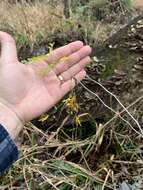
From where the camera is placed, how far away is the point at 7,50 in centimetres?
231

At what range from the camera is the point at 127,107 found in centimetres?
258

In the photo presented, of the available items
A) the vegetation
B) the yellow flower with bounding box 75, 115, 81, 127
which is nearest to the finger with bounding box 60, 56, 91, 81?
the vegetation

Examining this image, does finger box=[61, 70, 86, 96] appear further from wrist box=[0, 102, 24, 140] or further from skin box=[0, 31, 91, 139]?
wrist box=[0, 102, 24, 140]

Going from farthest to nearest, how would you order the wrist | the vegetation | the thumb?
the vegetation < the thumb < the wrist

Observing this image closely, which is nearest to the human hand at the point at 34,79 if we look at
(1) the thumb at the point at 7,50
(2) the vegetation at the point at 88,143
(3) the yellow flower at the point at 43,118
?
(1) the thumb at the point at 7,50

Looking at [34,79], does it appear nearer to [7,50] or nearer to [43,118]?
[7,50]

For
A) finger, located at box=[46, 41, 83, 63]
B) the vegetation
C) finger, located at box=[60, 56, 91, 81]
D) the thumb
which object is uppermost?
the thumb

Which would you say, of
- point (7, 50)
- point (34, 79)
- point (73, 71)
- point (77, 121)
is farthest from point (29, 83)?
point (77, 121)

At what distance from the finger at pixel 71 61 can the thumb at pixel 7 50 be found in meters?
0.26

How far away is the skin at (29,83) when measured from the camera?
2.23 meters

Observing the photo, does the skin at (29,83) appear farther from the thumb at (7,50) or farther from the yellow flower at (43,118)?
the yellow flower at (43,118)

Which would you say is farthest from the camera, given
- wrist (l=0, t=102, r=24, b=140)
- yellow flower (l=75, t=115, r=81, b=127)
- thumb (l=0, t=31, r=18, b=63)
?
yellow flower (l=75, t=115, r=81, b=127)

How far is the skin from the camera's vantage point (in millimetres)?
2227

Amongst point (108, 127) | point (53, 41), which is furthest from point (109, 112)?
point (53, 41)
